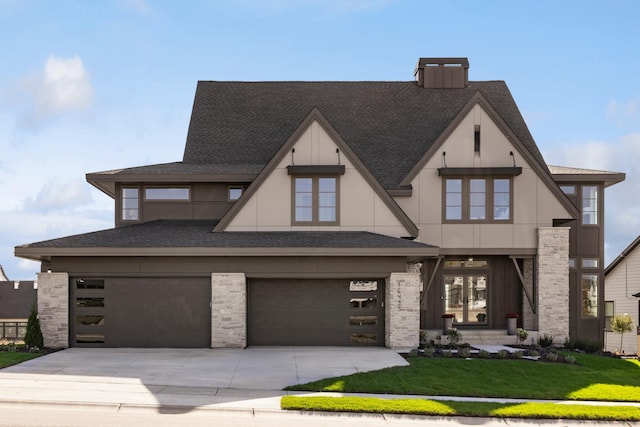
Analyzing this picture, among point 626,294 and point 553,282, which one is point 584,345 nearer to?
point 553,282

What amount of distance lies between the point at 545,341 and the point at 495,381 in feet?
29.0

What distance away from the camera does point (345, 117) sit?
1183 inches

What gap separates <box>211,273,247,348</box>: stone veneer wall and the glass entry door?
876cm

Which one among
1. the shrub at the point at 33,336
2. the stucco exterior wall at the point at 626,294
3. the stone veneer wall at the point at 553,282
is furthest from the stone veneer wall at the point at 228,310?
the stucco exterior wall at the point at 626,294

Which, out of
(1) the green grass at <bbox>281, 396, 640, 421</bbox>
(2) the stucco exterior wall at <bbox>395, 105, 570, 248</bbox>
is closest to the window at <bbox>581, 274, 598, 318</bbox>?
(2) the stucco exterior wall at <bbox>395, 105, 570, 248</bbox>

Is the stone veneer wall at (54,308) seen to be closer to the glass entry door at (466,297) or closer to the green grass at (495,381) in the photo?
the green grass at (495,381)

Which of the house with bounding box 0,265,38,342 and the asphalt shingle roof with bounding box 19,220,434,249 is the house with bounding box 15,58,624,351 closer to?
the asphalt shingle roof with bounding box 19,220,434,249

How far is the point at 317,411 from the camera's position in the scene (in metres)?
13.7

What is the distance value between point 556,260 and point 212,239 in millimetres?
13426

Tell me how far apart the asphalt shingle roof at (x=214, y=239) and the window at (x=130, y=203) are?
5.50 feet

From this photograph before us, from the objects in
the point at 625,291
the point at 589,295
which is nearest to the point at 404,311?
the point at 589,295

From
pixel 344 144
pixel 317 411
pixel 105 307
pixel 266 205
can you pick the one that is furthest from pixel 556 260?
pixel 105 307

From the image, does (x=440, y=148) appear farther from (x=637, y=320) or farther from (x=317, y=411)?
(x=637, y=320)

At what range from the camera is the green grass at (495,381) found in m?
15.6
